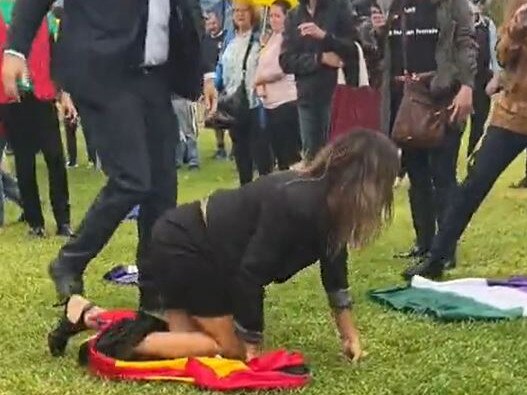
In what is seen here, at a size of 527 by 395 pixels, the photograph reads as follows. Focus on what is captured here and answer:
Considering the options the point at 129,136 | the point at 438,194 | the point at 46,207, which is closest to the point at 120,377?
the point at 129,136

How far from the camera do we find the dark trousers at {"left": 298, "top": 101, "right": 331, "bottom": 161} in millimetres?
8234

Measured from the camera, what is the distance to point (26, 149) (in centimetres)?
849

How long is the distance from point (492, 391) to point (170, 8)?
227 cm

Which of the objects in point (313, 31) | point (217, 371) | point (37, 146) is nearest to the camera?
point (217, 371)

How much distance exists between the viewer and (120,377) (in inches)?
168

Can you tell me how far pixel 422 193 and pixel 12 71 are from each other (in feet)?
9.35

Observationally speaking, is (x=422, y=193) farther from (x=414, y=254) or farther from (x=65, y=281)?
(x=65, y=281)

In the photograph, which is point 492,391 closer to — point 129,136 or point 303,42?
point 129,136

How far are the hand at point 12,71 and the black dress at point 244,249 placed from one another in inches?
33.5

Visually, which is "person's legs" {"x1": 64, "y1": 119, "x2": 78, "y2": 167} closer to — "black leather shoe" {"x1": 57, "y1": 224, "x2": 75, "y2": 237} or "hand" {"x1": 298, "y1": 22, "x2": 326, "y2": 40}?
"black leather shoe" {"x1": 57, "y1": 224, "x2": 75, "y2": 237}

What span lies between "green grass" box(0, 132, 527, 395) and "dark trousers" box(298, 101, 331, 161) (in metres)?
0.97

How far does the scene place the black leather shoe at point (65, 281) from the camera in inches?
201

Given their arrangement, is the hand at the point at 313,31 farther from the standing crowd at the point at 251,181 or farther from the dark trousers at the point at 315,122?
the dark trousers at the point at 315,122

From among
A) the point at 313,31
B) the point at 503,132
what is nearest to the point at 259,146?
the point at 313,31
